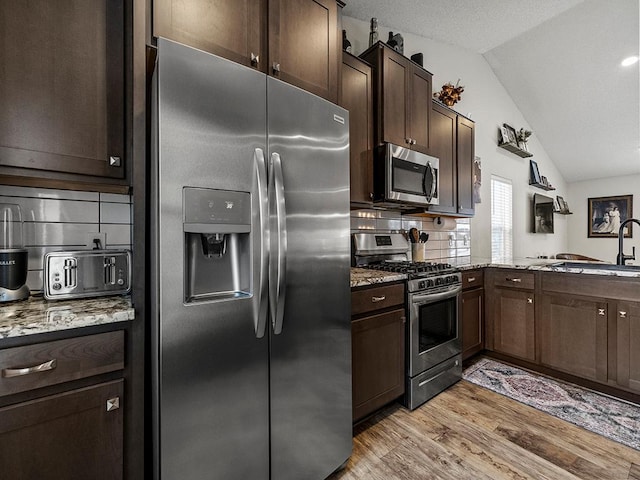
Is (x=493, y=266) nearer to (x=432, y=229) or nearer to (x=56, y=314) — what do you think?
(x=432, y=229)

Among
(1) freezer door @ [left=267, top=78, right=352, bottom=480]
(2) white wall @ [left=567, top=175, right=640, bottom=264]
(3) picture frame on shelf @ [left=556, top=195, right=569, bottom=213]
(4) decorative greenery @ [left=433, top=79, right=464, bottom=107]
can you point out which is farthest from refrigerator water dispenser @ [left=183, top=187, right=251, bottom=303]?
(2) white wall @ [left=567, top=175, right=640, bottom=264]

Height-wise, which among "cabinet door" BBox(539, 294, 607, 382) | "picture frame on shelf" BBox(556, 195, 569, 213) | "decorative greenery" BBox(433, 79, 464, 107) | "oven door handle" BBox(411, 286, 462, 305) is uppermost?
"decorative greenery" BBox(433, 79, 464, 107)

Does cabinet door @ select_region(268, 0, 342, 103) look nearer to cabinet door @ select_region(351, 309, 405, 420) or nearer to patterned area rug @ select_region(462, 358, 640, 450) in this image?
cabinet door @ select_region(351, 309, 405, 420)

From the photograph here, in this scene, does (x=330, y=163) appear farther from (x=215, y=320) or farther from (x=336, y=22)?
(x=336, y=22)

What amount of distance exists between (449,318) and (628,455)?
115 centimetres

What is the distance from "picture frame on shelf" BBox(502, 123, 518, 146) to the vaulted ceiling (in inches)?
23.1

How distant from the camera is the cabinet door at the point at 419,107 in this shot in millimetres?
2551

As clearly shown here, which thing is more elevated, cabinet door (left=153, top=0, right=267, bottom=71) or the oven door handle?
cabinet door (left=153, top=0, right=267, bottom=71)

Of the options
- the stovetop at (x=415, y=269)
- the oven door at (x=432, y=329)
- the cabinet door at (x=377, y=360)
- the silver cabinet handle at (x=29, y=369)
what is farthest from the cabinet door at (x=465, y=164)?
the silver cabinet handle at (x=29, y=369)

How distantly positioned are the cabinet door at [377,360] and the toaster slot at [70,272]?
53.0 inches

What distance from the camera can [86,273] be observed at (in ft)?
4.28

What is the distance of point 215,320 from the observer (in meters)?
1.10

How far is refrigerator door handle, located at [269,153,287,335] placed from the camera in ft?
4.00

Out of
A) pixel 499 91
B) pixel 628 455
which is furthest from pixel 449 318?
pixel 499 91
